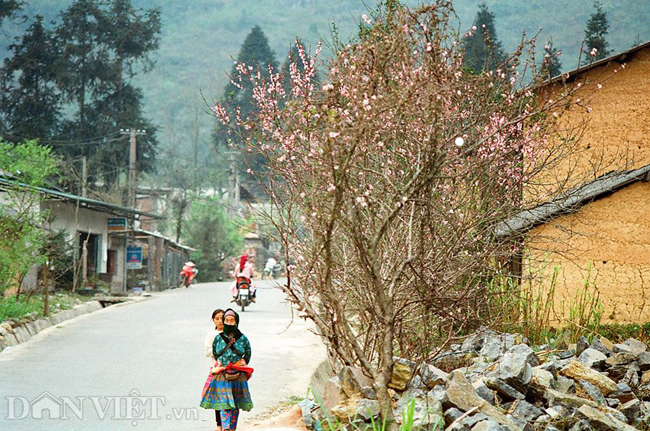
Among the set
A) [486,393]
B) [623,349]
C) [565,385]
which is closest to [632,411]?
[565,385]

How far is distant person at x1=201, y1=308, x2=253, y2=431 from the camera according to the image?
7.72 m

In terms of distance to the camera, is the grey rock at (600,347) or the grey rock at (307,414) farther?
the grey rock at (600,347)

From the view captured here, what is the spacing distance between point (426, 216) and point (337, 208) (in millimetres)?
1263

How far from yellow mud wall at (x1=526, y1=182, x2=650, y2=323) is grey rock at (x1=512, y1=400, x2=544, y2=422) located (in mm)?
5586

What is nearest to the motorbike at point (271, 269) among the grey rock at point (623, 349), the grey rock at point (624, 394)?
the grey rock at point (623, 349)

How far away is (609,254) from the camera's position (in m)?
13.9

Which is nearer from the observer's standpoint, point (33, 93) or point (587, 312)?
point (587, 312)

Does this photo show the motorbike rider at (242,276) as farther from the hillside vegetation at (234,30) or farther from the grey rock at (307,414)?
the hillside vegetation at (234,30)

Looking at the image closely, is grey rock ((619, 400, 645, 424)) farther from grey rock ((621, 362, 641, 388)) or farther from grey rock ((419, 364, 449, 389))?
grey rock ((419, 364, 449, 389))

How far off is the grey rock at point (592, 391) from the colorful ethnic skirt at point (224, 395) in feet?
12.3

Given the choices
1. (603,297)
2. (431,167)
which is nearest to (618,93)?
(603,297)

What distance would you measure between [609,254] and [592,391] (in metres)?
5.17

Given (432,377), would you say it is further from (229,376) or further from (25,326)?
(25,326)

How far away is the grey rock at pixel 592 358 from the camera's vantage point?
10.5m
